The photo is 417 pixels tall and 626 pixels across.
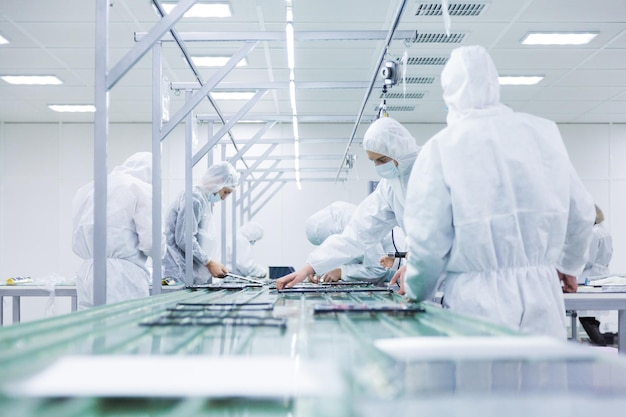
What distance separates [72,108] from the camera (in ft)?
26.2

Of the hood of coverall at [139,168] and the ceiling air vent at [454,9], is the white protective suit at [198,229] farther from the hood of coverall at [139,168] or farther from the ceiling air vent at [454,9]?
the ceiling air vent at [454,9]

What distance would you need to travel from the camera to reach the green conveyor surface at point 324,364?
65cm

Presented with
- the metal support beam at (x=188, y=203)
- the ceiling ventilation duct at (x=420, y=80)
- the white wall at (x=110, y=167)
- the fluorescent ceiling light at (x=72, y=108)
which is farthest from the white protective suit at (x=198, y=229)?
the white wall at (x=110, y=167)

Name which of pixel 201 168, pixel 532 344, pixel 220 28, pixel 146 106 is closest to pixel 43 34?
pixel 220 28

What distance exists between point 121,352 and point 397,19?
1.91 metres

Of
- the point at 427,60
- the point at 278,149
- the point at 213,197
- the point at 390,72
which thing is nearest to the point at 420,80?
the point at 427,60

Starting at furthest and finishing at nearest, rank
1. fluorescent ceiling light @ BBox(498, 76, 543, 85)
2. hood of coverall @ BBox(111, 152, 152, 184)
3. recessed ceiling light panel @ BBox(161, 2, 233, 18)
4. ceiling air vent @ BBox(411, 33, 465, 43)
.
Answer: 1. fluorescent ceiling light @ BBox(498, 76, 543, 85)
2. ceiling air vent @ BBox(411, 33, 465, 43)
3. recessed ceiling light panel @ BBox(161, 2, 233, 18)
4. hood of coverall @ BBox(111, 152, 152, 184)

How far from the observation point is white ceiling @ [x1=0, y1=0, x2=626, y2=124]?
4.79 m

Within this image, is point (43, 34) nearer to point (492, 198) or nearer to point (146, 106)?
point (146, 106)

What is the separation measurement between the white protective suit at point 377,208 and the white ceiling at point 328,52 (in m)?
0.67

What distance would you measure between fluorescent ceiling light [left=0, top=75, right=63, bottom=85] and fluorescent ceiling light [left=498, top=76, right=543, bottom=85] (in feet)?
16.8

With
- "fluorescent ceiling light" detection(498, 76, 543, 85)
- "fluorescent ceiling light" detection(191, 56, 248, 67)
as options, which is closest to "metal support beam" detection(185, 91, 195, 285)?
"fluorescent ceiling light" detection(191, 56, 248, 67)

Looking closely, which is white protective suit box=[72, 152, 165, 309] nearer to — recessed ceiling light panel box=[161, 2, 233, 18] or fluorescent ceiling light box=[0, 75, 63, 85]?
recessed ceiling light panel box=[161, 2, 233, 18]

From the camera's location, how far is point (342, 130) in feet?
30.1
